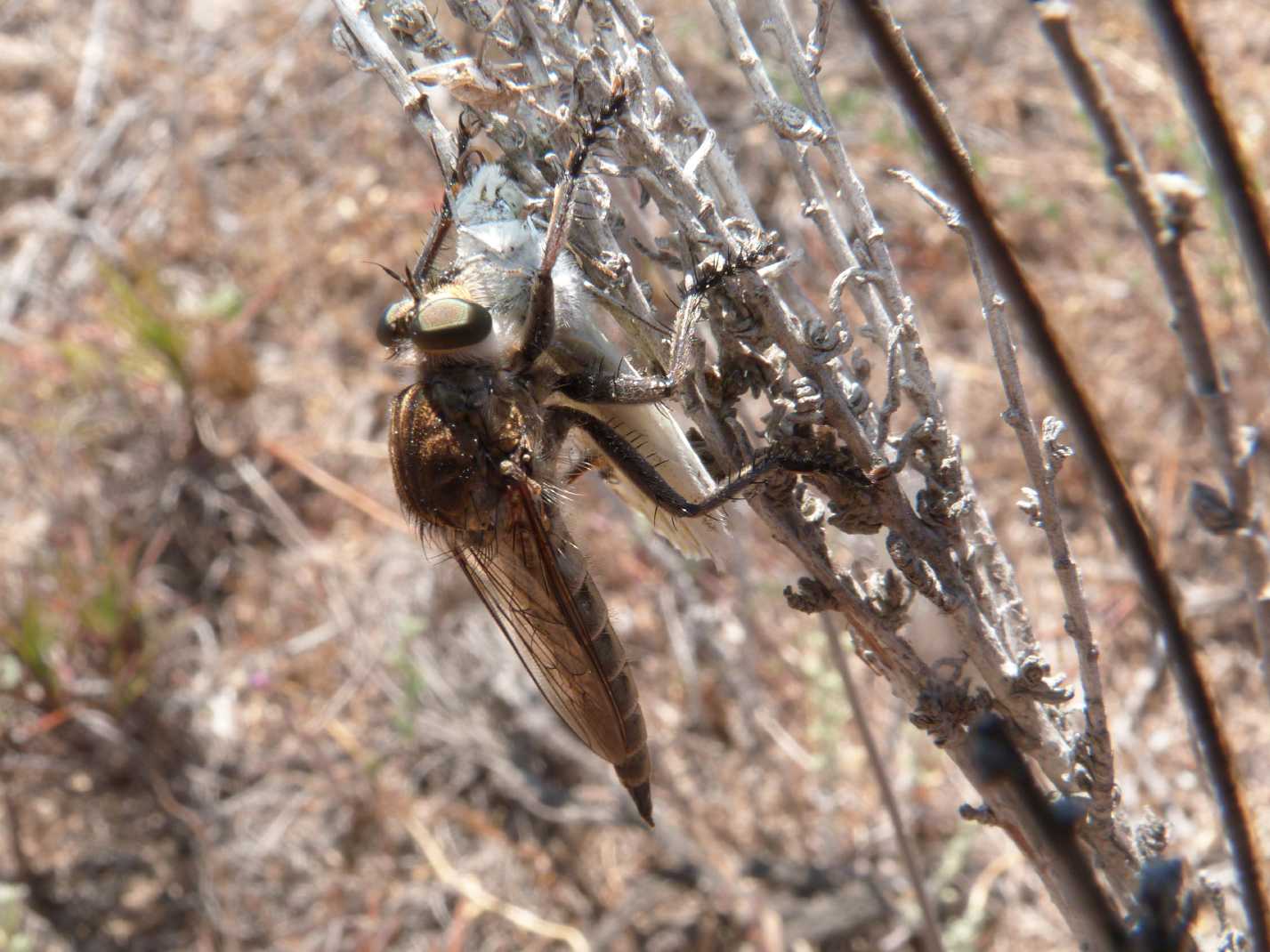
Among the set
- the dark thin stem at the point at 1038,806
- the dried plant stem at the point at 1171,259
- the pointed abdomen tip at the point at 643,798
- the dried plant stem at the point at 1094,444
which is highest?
the dried plant stem at the point at 1171,259

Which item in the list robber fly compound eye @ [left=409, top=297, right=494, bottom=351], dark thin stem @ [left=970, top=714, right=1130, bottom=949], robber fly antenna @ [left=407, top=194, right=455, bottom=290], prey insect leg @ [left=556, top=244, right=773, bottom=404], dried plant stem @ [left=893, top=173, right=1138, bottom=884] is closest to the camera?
dark thin stem @ [left=970, top=714, right=1130, bottom=949]

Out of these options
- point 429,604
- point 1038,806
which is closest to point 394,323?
point 1038,806

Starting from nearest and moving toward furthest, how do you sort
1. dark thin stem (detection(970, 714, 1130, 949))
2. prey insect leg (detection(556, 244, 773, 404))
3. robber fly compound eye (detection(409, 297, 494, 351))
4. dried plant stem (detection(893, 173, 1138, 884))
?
dark thin stem (detection(970, 714, 1130, 949))
dried plant stem (detection(893, 173, 1138, 884))
prey insect leg (detection(556, 244, 773, 404))
robber fly compound eye (detection(409, 297, 494, 351))

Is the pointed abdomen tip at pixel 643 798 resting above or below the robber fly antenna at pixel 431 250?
below

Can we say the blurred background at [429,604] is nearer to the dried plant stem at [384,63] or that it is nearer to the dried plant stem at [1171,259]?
the dried plant stem at [384,63]

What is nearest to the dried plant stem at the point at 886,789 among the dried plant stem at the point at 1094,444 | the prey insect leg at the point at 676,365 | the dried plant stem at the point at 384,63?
the prey insect leg at the point at 676,365

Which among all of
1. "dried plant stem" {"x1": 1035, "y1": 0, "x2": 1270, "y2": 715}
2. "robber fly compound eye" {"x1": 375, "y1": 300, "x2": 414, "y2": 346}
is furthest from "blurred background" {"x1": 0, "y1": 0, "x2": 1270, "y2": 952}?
"dried plant stem" {"x1": 1035, "y1": 0, "x2": 1270, "y2": 715}

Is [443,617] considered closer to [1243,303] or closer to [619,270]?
[619,270]

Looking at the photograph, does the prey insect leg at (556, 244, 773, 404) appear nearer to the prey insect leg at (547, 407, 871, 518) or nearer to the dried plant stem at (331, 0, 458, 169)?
the prey insect leg at (547, 407, 871, 518)

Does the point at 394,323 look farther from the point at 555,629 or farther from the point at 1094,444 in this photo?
the point at 1094,444
